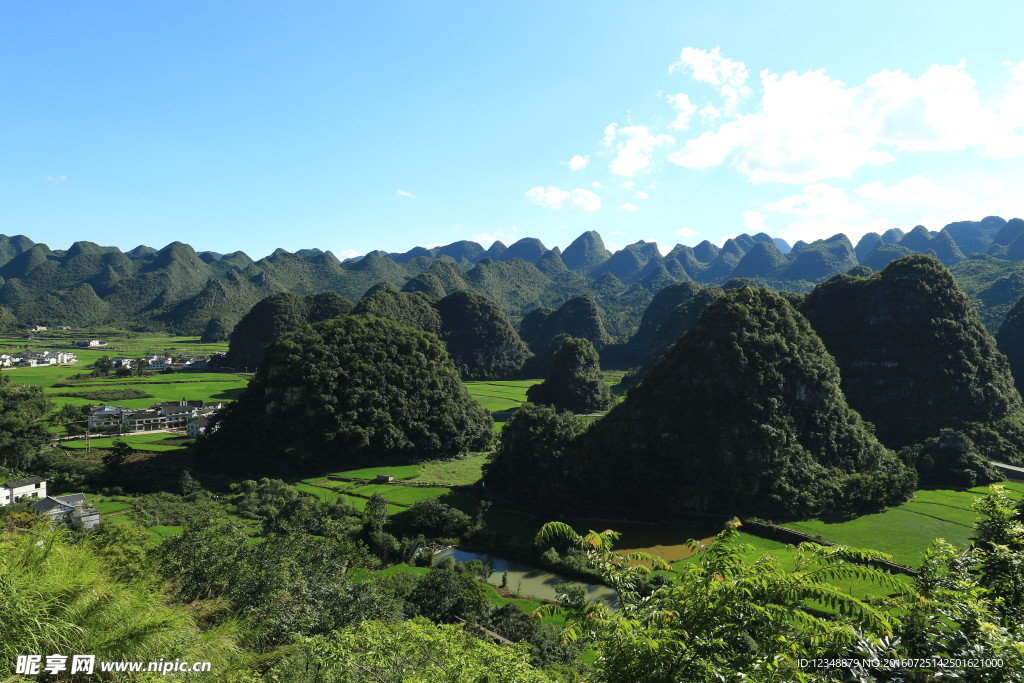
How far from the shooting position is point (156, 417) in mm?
63438

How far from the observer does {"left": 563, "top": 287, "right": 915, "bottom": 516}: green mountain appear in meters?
39.8

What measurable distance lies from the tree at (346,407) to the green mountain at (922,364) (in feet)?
146

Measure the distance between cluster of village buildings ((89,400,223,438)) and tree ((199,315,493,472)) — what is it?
28.4ft

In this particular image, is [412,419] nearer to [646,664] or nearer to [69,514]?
[69,514]

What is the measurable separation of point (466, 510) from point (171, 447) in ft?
114

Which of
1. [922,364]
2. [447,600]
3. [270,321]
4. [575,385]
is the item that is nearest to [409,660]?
[447,600]

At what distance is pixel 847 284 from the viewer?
6875 centimetres

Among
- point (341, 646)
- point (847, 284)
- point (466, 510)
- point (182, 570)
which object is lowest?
point (466, 510)

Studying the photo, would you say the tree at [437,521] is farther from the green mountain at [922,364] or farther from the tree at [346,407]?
the green mountain at [922,364]

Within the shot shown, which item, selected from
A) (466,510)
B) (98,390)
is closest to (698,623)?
(466,510)

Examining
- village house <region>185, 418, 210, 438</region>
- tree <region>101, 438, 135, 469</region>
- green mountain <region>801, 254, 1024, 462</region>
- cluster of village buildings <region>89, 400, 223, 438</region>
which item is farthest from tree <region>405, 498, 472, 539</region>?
green mountain <region>801, 254, 1024, 462</region>

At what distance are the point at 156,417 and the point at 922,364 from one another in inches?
3521

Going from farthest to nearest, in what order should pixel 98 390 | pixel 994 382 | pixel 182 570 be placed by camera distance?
pixel 98 390, pixel 994 382, pixel 182 570

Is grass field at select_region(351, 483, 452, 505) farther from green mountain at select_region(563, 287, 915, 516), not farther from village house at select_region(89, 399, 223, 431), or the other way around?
village house at select_region(89, 399, 223, 431)
